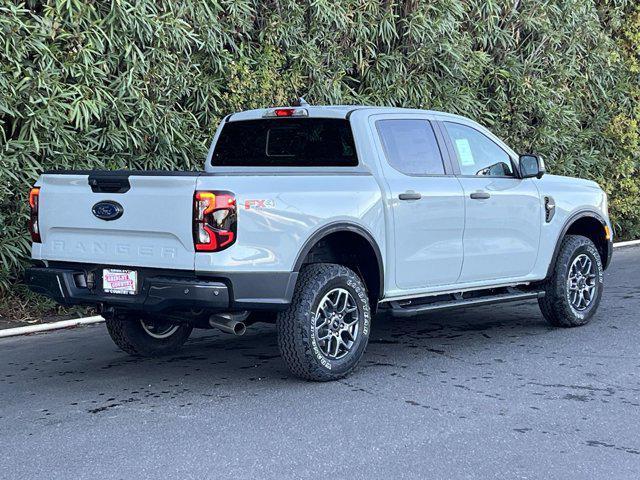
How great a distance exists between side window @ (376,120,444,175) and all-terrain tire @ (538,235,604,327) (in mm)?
→ 1567

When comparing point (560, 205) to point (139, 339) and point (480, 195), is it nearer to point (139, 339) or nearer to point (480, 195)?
point (480, 195)

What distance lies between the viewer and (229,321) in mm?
6418

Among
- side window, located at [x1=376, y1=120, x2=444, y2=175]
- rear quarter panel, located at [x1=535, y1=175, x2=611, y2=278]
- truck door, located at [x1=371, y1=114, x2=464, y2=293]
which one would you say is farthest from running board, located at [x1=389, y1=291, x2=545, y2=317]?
side window, located at [x1=376, y1=120, x2=444, y2=175]

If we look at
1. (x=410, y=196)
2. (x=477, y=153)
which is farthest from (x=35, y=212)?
(x=477, y=153)

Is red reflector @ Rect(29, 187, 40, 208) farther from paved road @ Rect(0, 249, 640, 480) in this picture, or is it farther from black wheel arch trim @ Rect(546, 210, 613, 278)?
black wheel arch trim @ Rect(546, 210, 613, 278)

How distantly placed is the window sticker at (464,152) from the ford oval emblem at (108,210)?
107 inches

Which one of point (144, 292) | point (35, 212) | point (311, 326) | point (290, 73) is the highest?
point (290, 73)

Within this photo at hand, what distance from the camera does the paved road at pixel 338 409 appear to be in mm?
4953

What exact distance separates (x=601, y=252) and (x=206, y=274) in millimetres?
4329

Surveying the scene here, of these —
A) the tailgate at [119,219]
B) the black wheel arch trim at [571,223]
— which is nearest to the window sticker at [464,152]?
the black wheel arch trim at [571,223]

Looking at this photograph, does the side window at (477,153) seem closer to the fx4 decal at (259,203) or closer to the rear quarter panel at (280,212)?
the rear quarter panel at (280,212)

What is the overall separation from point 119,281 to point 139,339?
1.23 meters

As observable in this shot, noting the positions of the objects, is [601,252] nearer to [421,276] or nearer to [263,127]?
[421,276]

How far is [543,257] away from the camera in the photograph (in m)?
8.30
